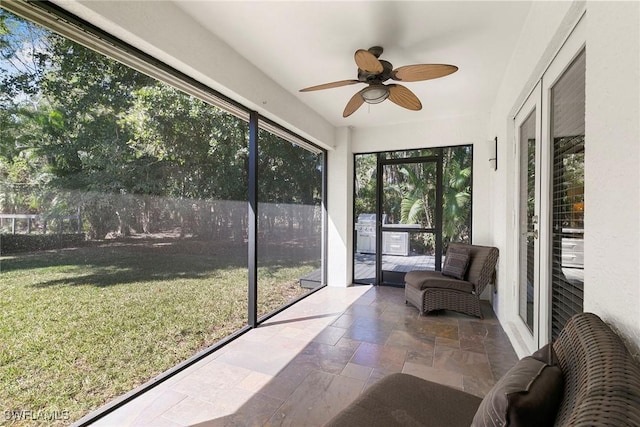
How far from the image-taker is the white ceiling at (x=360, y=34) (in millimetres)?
2000

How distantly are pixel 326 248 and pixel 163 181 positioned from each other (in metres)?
3.05

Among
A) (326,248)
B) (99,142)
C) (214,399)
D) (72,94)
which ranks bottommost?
(214,399)

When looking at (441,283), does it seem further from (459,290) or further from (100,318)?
(100,318)

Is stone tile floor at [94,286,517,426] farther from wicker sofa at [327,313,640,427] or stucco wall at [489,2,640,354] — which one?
stucco wall at [489,2,640,354]

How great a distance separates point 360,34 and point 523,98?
143cm

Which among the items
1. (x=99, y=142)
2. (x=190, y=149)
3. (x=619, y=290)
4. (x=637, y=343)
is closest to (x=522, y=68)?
(x=619, y=290)

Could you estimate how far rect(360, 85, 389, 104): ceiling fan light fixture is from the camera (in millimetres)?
2521

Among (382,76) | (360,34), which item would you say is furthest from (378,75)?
(360,34)

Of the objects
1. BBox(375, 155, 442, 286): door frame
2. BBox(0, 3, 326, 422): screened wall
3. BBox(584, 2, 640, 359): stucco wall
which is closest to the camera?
BBox(584, 2, 640, 359): stucco wall

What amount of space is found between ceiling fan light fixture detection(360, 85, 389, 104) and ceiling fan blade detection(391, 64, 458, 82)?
0.16m

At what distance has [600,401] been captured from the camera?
649mm

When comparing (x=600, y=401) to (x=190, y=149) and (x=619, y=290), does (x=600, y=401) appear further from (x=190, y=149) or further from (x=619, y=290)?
(x=190, y=149)

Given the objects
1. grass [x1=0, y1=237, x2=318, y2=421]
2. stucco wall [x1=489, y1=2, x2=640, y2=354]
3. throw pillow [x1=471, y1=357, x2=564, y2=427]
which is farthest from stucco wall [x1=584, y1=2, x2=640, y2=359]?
grass [x1=0, y1=237, x2=318, y2=421]

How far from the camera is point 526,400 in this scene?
0.75 m
